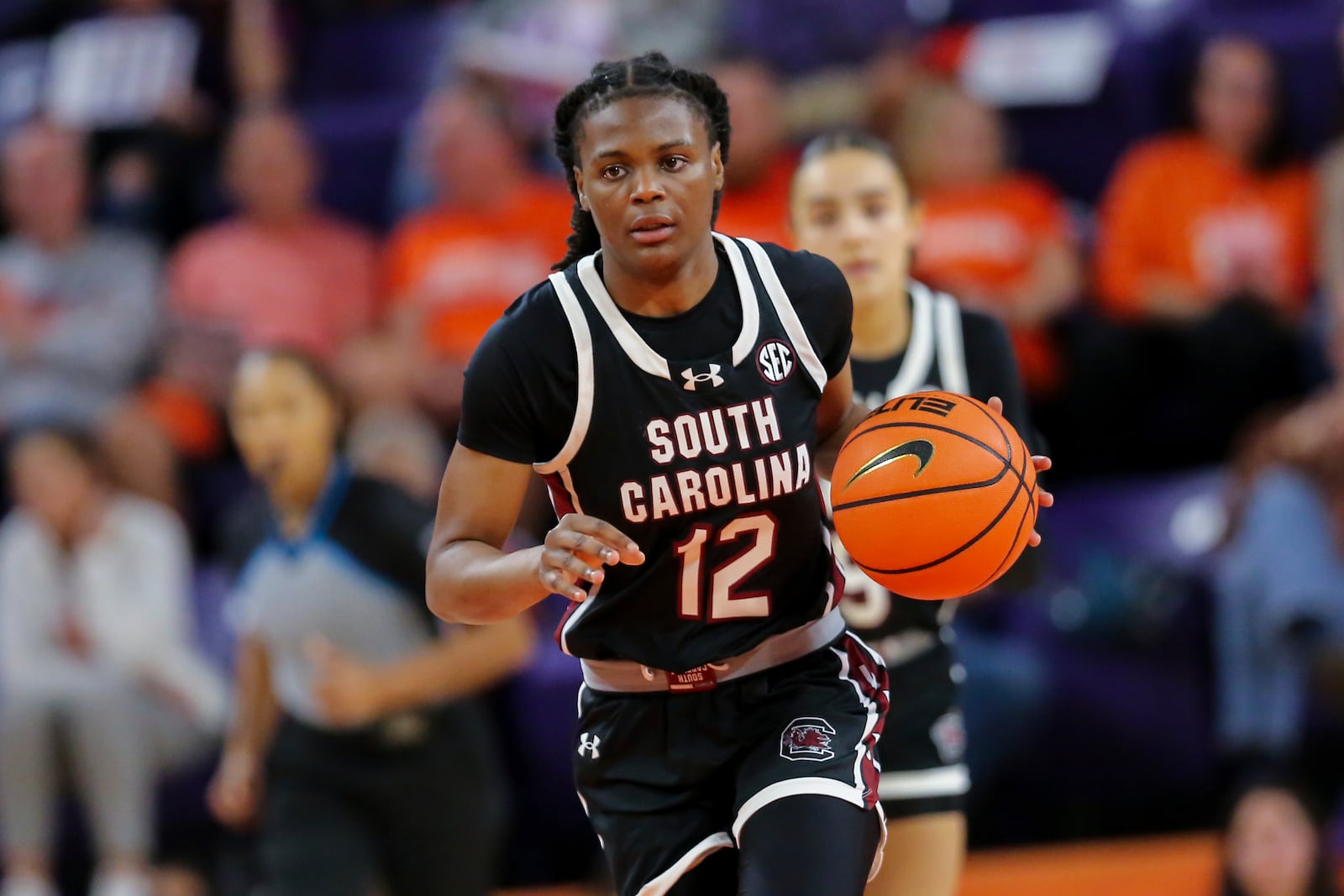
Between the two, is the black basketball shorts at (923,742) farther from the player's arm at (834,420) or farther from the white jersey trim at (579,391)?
the white jersey trim at (579,391)

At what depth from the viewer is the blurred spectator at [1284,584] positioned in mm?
6551

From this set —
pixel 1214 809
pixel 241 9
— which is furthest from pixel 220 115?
pixel 1214 809

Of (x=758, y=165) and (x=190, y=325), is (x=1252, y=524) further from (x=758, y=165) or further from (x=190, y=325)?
(x=190, y=325)

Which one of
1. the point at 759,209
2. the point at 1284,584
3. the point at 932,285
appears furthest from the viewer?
the point at 759,209

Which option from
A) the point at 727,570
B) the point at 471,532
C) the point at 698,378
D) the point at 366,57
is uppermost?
the point at 366,57

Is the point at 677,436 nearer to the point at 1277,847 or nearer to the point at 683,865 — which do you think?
the point at 683,865

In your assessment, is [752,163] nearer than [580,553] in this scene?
No

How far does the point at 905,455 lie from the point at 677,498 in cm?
42

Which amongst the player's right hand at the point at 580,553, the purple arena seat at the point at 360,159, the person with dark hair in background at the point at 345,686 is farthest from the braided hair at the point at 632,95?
the purple arena seat at the point at 360,159

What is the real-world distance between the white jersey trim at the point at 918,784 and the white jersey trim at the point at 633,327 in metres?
1.16

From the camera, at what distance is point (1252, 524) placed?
22.2ft

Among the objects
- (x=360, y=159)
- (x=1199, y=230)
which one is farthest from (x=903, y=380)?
(x=360, y=159)

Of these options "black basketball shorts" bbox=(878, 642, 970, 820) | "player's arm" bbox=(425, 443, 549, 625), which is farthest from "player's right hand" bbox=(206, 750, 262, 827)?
"player's arm" bbox=(425, 443, 549, 625)

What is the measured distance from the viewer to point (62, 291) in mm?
8773
